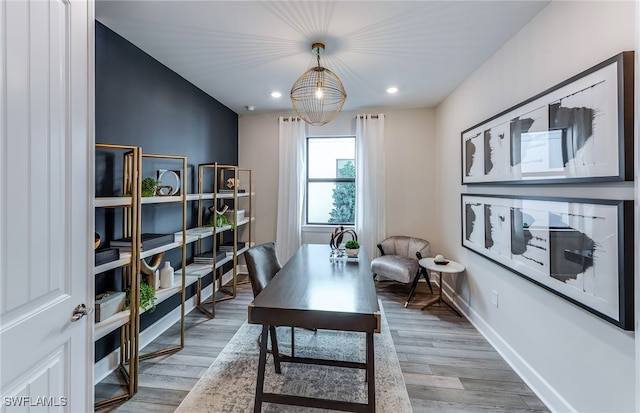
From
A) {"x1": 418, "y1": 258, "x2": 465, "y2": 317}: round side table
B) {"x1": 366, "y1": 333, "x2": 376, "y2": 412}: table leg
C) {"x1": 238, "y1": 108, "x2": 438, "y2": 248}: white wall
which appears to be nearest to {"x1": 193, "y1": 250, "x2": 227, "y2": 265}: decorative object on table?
{"x1": 238, "y1": 108, "x2": 438, "y2": 248}: white wall

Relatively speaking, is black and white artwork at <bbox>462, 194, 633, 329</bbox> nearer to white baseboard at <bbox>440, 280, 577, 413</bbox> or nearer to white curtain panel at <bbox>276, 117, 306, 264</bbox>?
white baseboard at <bbox>440, 280, 577, 413</bbox>

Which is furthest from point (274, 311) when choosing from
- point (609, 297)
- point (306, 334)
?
point (609, 297)

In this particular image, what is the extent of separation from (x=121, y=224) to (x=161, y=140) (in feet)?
3.14

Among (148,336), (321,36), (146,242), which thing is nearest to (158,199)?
(146,242)

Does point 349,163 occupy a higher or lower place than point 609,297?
higher

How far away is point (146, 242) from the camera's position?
6.98 feet

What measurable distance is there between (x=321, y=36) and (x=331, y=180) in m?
2.62

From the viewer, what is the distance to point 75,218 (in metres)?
1.17

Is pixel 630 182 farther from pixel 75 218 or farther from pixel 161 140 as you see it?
pixel 161 140

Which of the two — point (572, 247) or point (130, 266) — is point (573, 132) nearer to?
point (572, 247)

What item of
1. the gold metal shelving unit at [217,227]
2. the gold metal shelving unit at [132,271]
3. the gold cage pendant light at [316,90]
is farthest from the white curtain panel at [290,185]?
the gold metal shelving unit at [132,271]

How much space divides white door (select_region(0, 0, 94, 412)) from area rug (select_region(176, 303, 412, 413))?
84 centimetres

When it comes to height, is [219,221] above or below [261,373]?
above

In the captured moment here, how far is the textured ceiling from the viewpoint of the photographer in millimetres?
1979
